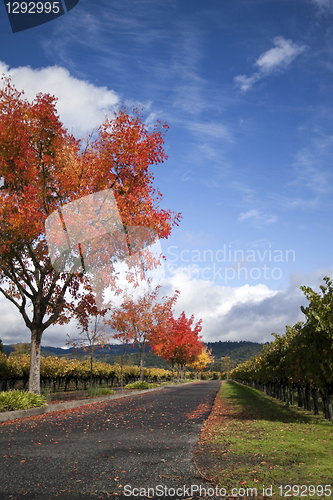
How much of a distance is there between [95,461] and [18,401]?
7.80 m

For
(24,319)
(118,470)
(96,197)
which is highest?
(96,197)

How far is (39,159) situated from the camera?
15.8 metres

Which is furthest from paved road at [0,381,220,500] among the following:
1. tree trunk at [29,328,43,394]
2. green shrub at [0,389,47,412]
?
tree trunk at [29,328,43,394]

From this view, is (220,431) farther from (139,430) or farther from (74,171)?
(74,171)

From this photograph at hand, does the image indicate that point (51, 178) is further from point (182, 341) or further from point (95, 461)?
point (182, 341)

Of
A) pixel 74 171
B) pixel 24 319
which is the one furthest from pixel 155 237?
pixel 24 319

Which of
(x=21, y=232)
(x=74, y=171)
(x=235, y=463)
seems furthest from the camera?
(x=74, y=171)

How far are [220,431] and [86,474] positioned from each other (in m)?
4.80

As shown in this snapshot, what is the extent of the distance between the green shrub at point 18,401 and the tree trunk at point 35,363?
1091 millimetres

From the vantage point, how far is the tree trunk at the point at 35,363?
1513 cm

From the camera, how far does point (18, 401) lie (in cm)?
1265

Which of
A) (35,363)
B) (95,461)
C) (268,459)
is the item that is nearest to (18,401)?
(35,363)

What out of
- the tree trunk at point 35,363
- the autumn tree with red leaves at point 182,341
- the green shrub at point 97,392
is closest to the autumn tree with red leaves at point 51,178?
the tree trunk at point 35,363

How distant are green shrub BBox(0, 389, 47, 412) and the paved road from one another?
7.52 ft
